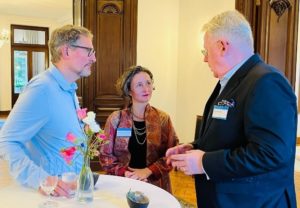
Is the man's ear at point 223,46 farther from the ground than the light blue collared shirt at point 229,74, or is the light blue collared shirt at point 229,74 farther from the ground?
the man's ear at point 223,46

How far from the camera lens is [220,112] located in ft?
4.38

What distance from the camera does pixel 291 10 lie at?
13.1ft

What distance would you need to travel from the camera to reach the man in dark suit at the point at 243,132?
119 centimetres

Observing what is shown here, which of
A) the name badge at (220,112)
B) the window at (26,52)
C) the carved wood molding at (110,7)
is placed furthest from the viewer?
the window at (26,52)

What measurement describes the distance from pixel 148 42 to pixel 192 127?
142 centimetres

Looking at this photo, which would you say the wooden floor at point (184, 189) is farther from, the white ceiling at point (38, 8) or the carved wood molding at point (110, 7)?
the white ceiling at point (38, 8)

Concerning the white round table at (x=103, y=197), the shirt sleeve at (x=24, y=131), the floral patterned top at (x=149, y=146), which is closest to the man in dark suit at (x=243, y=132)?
the white round table at (x=103, y=197)

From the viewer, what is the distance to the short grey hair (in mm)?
1332

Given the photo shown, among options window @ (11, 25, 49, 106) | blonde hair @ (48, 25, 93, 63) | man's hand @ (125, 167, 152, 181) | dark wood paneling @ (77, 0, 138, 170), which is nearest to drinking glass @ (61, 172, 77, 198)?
blonde hair @ (48, 25, 93, 63)

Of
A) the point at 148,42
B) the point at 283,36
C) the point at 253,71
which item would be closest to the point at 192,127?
the point at 148,42

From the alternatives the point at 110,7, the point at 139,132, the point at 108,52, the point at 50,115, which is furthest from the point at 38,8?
the point at 50,115

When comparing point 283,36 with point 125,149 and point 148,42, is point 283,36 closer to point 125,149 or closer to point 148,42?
point 148,42

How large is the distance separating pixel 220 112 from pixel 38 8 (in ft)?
30.7

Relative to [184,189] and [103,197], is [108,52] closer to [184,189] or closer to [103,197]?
[184,189]
